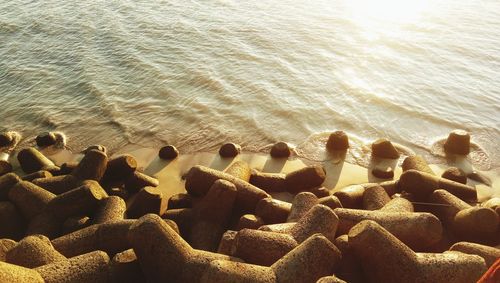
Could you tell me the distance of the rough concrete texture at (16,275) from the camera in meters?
3.81

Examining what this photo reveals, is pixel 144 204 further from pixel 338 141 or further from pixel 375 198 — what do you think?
pixel 338 141

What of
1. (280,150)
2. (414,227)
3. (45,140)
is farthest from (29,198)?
(414,227)

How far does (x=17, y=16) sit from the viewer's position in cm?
2080

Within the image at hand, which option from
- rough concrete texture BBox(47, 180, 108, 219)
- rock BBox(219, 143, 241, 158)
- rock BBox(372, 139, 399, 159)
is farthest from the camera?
rock BBox(219, 143, 241, 158)

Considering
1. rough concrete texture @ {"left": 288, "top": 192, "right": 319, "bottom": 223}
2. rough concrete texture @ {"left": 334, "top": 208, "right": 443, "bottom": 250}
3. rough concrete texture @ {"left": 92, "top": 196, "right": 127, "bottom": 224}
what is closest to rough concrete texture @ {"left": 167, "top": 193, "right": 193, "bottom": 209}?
rough concrete texture @ {"left": 92, "top": 196, "right": 127, "bottom": 224}

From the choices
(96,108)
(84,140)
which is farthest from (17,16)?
(84,140)

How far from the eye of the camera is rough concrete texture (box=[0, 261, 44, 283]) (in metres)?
3.81

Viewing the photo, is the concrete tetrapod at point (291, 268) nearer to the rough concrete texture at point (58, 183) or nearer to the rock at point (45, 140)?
the rough concrete texture at point (58, 183)

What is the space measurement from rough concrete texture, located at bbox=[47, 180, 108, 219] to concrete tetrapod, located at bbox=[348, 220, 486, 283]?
408 centimetres

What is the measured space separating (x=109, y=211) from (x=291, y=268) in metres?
3.33

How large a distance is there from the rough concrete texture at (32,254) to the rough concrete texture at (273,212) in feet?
9.15

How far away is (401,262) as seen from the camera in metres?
4.58

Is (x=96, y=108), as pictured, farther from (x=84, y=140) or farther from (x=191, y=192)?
(x=191, y=192)

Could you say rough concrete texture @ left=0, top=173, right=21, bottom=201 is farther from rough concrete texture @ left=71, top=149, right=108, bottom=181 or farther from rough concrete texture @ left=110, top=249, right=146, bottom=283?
rough concrete texture @ left=110, top=249, right=146, bottom=283
